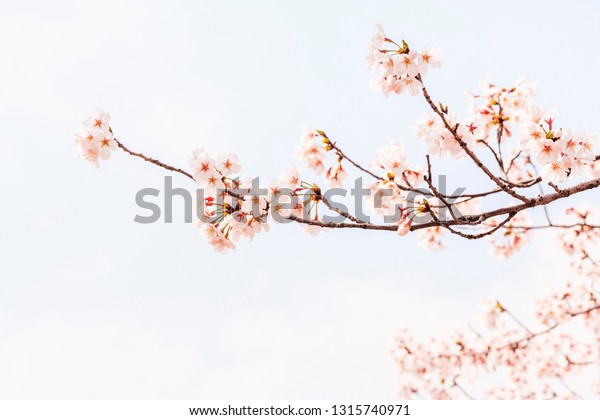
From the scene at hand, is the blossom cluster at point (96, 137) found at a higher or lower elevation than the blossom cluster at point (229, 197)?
higher

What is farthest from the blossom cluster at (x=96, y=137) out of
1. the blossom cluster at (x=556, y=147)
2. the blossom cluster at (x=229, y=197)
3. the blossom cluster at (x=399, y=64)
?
the blossom cluster at (x=556, y=147)

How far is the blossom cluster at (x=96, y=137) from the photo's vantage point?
14.2 ft

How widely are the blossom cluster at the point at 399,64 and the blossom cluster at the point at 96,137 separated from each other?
211 cm

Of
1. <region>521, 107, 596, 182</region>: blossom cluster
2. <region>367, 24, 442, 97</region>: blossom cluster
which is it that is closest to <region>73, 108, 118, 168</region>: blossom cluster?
<region>367, 24, 442, 97</region>: blossom cluster

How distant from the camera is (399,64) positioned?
4012mm

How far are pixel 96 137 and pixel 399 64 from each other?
240cm

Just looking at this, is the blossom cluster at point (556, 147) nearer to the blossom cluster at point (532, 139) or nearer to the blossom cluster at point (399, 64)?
the blossom cluster at point (532, 139)

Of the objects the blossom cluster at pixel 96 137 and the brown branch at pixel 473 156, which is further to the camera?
the blossom cluster at pixel 96 137

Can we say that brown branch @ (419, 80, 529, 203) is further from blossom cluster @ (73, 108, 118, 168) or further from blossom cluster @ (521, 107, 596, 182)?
blossom cluster @ (73, 108, 118, 168)

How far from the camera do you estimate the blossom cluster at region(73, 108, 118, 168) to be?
4.33 m

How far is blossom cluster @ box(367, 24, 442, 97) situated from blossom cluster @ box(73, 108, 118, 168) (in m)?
2.11

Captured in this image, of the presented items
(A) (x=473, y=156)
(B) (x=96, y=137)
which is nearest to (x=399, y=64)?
(A) (x=473, y=156)

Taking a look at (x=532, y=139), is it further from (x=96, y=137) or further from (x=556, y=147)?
(x=96, y=137)

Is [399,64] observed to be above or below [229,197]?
above
